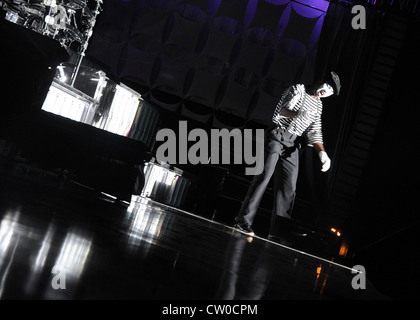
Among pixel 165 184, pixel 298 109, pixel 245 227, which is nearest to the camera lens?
pixel 245 227

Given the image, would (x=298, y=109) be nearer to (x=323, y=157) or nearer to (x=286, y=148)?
(x=286, y=148)

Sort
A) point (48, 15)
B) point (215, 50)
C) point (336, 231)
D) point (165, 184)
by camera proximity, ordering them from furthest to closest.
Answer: point (215, 50) → point (165, 184) → point (336, 231) → point (48, 15)

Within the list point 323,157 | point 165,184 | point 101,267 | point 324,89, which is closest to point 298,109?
point 324,89

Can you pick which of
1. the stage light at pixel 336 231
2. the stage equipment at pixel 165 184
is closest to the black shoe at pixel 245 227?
the stage equipment at pixel 165 184

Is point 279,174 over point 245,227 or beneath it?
over

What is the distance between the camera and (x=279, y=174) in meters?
3.90

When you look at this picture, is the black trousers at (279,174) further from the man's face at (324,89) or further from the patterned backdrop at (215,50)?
the patterned backdrop at (215,50)

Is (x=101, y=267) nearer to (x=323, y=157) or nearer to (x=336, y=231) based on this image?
(x=323, y=157)

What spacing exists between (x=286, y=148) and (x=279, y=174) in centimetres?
24

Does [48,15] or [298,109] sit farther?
[48,15]

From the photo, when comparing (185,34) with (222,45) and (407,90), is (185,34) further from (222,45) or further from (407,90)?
(407,90)

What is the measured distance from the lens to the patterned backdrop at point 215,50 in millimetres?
6648

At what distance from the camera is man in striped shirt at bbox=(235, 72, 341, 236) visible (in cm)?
373

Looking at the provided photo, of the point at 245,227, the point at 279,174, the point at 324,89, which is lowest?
the point at 245,227
